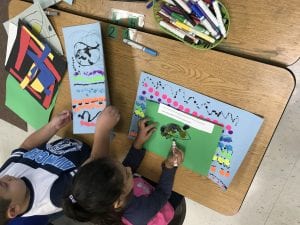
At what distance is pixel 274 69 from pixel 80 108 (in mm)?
580

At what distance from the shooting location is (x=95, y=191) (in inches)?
31.3

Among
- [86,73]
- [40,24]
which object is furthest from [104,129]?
[40,24]

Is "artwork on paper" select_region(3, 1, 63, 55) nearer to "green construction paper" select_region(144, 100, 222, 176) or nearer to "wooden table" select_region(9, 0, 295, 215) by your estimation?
"wooden table" select_region(9, 0, 295, 215)

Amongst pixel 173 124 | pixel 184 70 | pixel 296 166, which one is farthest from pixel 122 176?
pixel 296 166

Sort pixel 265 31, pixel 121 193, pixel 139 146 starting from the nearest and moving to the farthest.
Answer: pixel 265 31 → pixel 121 193 → pixel 139 146

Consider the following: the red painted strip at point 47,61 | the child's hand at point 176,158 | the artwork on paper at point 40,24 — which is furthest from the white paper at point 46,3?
the child's hand at point 176,158

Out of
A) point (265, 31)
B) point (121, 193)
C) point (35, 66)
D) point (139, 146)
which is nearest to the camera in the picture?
point (265, 31)

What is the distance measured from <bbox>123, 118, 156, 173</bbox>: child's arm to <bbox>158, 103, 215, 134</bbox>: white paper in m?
0.06

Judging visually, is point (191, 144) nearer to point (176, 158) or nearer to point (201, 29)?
point (176, 158)

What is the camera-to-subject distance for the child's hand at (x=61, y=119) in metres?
1.08

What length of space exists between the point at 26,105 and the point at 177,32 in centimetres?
65

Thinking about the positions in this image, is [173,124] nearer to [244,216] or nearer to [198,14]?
[198,14]

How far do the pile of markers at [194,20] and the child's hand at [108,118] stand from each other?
299 mm

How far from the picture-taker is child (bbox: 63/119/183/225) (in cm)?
80
